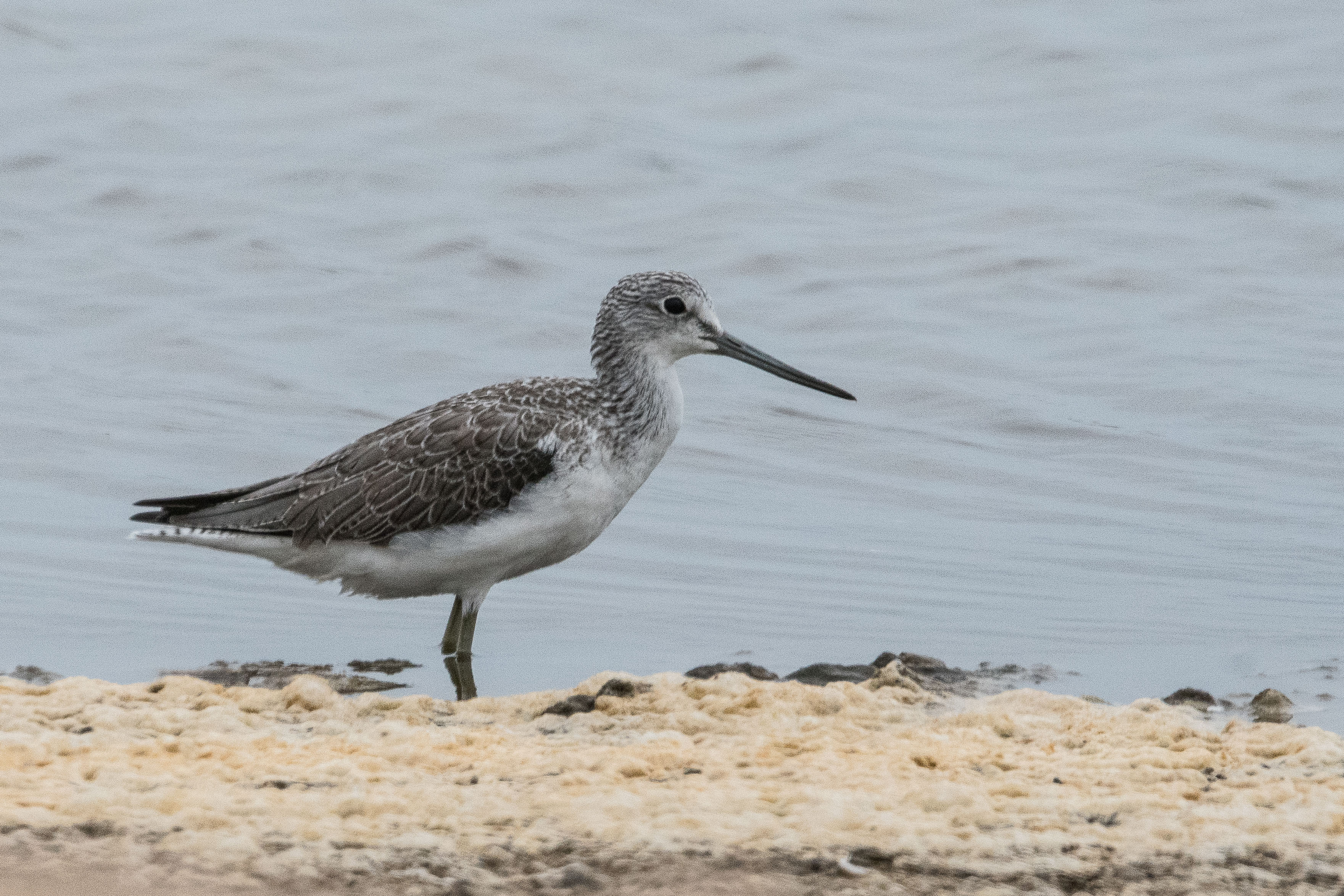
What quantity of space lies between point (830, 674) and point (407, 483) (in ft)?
6.61

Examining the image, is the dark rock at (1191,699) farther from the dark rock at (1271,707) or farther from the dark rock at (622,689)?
the dark rock at (622,689)

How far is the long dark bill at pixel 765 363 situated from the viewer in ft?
27.0

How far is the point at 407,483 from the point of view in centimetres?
746

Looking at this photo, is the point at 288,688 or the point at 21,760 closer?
the point at 21,760

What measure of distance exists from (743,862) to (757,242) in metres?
10.9

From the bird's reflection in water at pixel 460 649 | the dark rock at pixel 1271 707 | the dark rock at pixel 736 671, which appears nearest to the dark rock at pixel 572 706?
the dark rock at pixel 736 671

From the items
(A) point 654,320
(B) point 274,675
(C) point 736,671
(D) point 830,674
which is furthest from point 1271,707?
(B) point 274,675

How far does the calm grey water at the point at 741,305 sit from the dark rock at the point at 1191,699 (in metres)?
0.41

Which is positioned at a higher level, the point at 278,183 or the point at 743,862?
the point at 278,183

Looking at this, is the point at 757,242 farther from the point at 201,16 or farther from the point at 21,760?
the point at 21,760

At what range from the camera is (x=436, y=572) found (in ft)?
24.1

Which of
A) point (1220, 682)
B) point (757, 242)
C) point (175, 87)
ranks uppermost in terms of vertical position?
point (175, 87)

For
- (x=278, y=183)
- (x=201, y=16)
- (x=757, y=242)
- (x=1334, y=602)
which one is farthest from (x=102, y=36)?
(x=1334, y=602)

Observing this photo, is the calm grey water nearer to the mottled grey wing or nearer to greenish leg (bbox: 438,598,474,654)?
greenish leg (bbox: 438,598,474,654)
